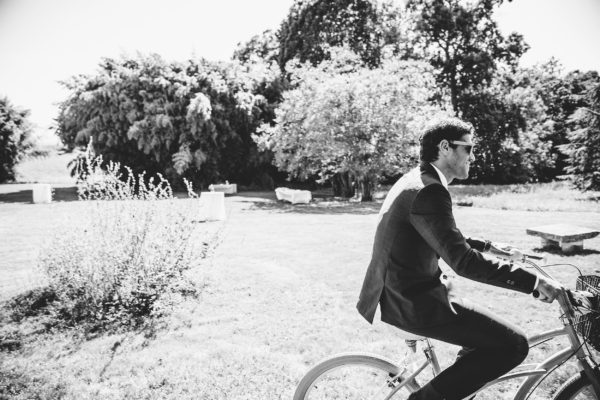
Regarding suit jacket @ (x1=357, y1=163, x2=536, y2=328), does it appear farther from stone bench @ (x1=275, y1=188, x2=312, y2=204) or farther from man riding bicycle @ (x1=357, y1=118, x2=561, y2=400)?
stone bench @ (x1=275, y1=188, x2=312, y2=204)

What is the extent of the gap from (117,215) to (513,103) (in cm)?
3676

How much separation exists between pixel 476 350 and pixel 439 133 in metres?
1.37

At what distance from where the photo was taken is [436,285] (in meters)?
2.22

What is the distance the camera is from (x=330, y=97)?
19328mm

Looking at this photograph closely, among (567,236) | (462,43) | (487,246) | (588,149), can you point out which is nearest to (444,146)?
(487,246)

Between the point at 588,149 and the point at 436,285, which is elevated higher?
the point at 588,149

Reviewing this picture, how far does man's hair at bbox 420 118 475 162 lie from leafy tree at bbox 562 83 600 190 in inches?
843

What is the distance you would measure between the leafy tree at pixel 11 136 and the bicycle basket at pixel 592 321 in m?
43.6

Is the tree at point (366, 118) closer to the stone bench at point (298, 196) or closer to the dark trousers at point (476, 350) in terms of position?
Answer: the stone bench at point (298, 196)

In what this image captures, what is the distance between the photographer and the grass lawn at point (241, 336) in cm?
367

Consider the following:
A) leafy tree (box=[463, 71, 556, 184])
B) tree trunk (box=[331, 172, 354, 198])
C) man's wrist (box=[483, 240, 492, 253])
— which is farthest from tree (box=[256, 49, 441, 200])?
man's wrist (box=[483, 240, 492, 253])

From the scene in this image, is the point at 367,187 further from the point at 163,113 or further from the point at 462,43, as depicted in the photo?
the point at 462,43

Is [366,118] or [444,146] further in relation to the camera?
[366,118]

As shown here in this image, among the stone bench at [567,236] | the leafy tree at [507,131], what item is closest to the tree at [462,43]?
the leafy tree at [507,131]
